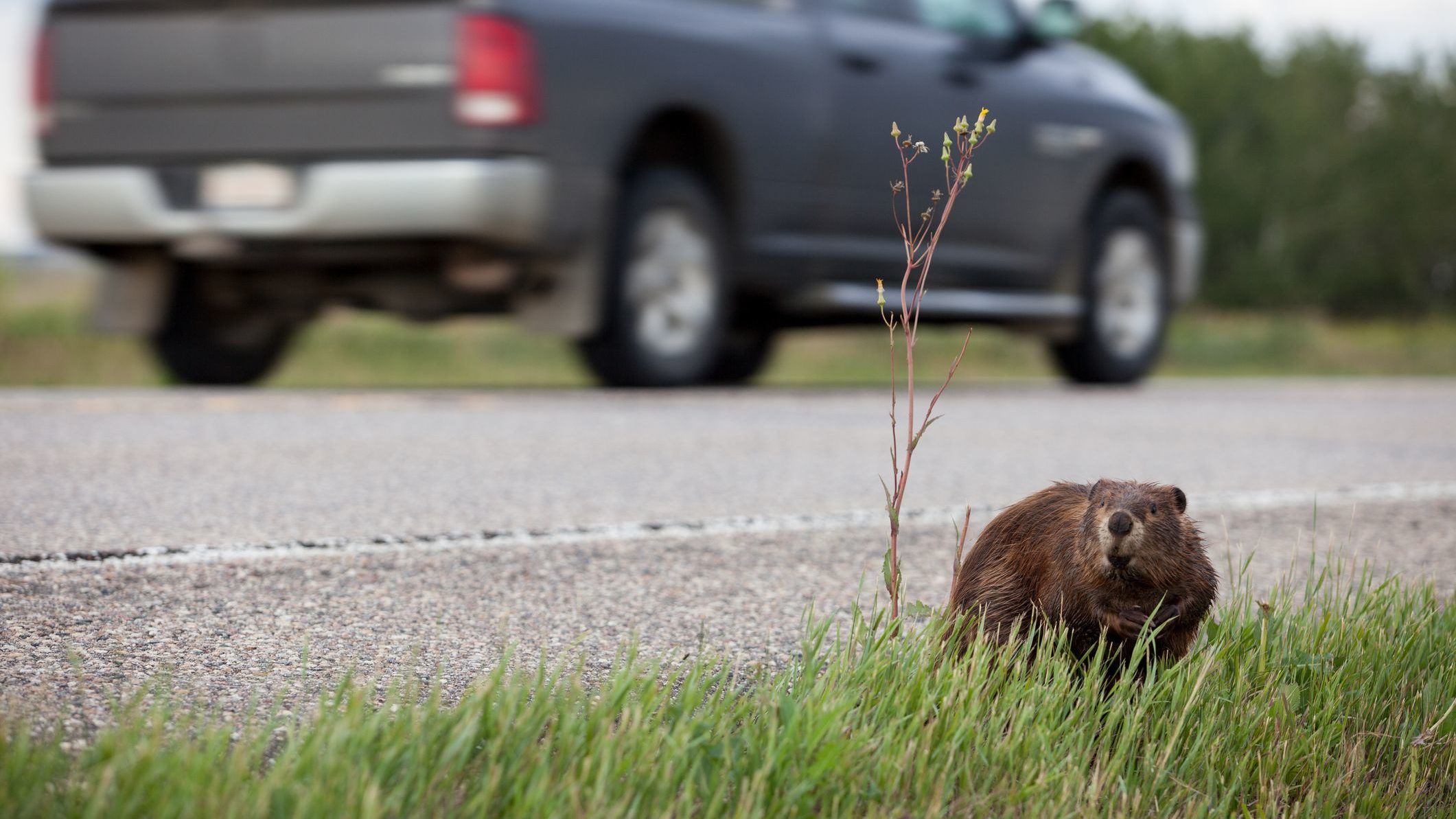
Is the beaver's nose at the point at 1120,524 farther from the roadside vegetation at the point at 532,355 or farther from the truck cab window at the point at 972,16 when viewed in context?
the truck cab window at the point at 972,16

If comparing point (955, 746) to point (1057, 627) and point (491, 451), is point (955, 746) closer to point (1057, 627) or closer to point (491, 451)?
point (1057, 627)

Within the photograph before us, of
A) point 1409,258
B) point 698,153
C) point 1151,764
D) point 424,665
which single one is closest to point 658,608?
point 424,665

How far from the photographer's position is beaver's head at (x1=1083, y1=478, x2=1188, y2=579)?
2.31 meters

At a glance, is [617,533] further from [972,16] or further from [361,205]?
[972,16]

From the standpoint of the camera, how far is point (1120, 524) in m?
2.29

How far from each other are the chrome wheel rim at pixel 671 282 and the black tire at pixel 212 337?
179cm

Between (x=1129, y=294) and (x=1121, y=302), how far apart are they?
0.07 metres

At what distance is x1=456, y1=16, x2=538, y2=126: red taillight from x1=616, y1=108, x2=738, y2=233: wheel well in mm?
876

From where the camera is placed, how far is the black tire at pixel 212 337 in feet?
26.0

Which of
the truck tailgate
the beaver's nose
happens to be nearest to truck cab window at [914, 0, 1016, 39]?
the truck tailgate

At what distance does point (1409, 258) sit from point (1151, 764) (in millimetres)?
49880

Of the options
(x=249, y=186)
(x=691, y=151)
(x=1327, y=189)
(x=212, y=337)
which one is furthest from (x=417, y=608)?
(x=1327, y=189)

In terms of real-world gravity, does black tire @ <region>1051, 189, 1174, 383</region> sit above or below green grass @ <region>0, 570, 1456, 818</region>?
above

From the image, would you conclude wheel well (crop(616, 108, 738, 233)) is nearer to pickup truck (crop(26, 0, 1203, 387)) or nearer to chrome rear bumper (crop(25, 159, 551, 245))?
pickup truck (crop(26, 0, 1203, 387))
